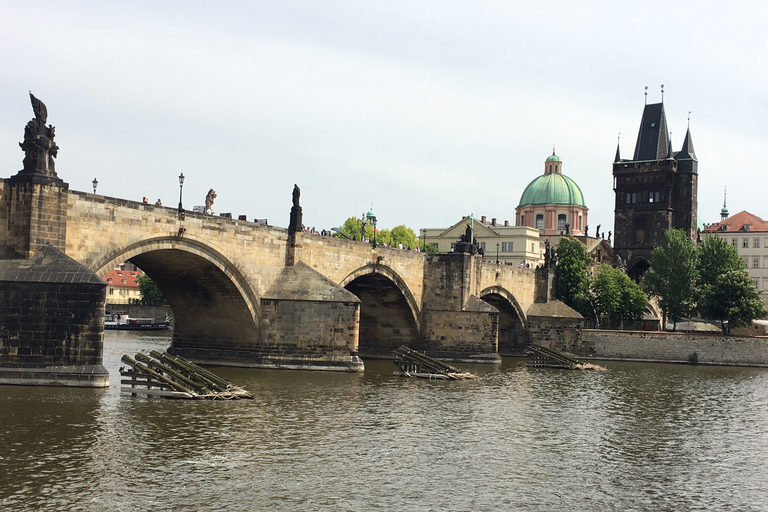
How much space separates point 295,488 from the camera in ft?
60.2

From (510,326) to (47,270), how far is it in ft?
133

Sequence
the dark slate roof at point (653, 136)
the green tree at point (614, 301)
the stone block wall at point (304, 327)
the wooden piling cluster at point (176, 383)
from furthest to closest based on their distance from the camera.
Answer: the dark slate roof at point (653, 136)
the green tree at point (614, 301)
the stone block wall at point (304, 327)
the wooden piling cluster at point (176, 383)

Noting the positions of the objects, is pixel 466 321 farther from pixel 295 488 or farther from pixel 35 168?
pixel 295 488

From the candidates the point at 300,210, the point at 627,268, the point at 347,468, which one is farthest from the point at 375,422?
the point at 627,268

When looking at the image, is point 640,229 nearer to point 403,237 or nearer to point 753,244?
point 753,244

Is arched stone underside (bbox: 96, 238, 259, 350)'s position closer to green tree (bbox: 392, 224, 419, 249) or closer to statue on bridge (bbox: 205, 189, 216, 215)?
statue on bridge (bbox: 205, 189, 216, 215)

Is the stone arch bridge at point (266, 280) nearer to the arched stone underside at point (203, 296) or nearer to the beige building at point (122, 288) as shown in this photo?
the arched stone underside at point (203, 296)

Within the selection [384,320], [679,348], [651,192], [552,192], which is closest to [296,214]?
[384,320]

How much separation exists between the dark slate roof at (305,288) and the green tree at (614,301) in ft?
109

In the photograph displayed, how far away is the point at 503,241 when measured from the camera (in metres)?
99.7

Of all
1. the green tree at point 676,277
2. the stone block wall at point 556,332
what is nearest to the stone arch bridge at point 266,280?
the stone block wall at point 556,332

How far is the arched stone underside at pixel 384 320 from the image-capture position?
51281 mm

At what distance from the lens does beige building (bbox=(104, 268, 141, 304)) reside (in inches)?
4254

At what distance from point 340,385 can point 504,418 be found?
7.77m
